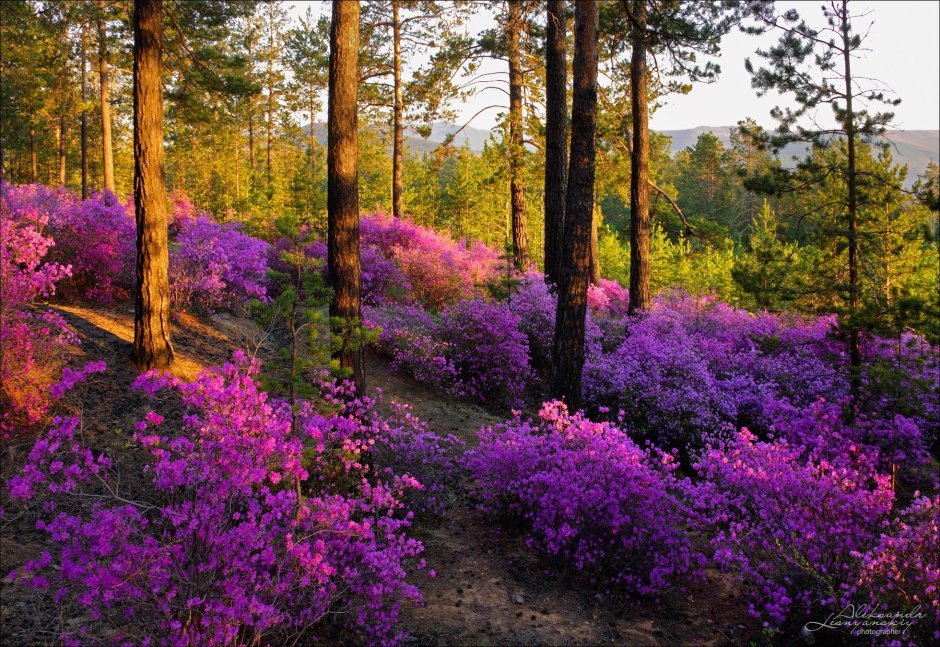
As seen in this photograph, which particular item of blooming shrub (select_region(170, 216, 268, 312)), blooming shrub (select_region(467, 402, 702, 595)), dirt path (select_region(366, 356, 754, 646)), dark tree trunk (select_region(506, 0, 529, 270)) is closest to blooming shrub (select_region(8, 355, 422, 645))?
dirt path (select_region(366, 356, 754, 646))

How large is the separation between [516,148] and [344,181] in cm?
912

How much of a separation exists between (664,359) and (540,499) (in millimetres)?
4941

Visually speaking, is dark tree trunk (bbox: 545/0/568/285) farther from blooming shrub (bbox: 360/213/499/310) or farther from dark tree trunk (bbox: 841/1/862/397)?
dark tree trunk (bbox: 841/1/862/397)

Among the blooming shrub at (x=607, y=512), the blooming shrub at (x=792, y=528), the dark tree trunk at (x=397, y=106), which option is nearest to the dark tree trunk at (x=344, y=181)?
the blooming shrub at (x=607, y=512)

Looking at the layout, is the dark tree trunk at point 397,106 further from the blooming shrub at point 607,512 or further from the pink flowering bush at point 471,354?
the blooming shrub at point 607,512

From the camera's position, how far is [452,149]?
17.4m

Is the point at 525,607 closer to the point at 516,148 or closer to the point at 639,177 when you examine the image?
the point at 639,177

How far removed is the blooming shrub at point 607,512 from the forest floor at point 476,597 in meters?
0.23

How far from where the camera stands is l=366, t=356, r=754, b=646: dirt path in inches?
174

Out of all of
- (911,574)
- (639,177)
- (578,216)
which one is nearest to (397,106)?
(639,177)

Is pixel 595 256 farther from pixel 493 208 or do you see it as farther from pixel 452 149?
pixel 493 208

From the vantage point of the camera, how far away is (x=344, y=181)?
6.32 metres

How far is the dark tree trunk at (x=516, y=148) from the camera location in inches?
578

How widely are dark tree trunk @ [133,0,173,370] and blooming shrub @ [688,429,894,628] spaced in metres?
6.14
